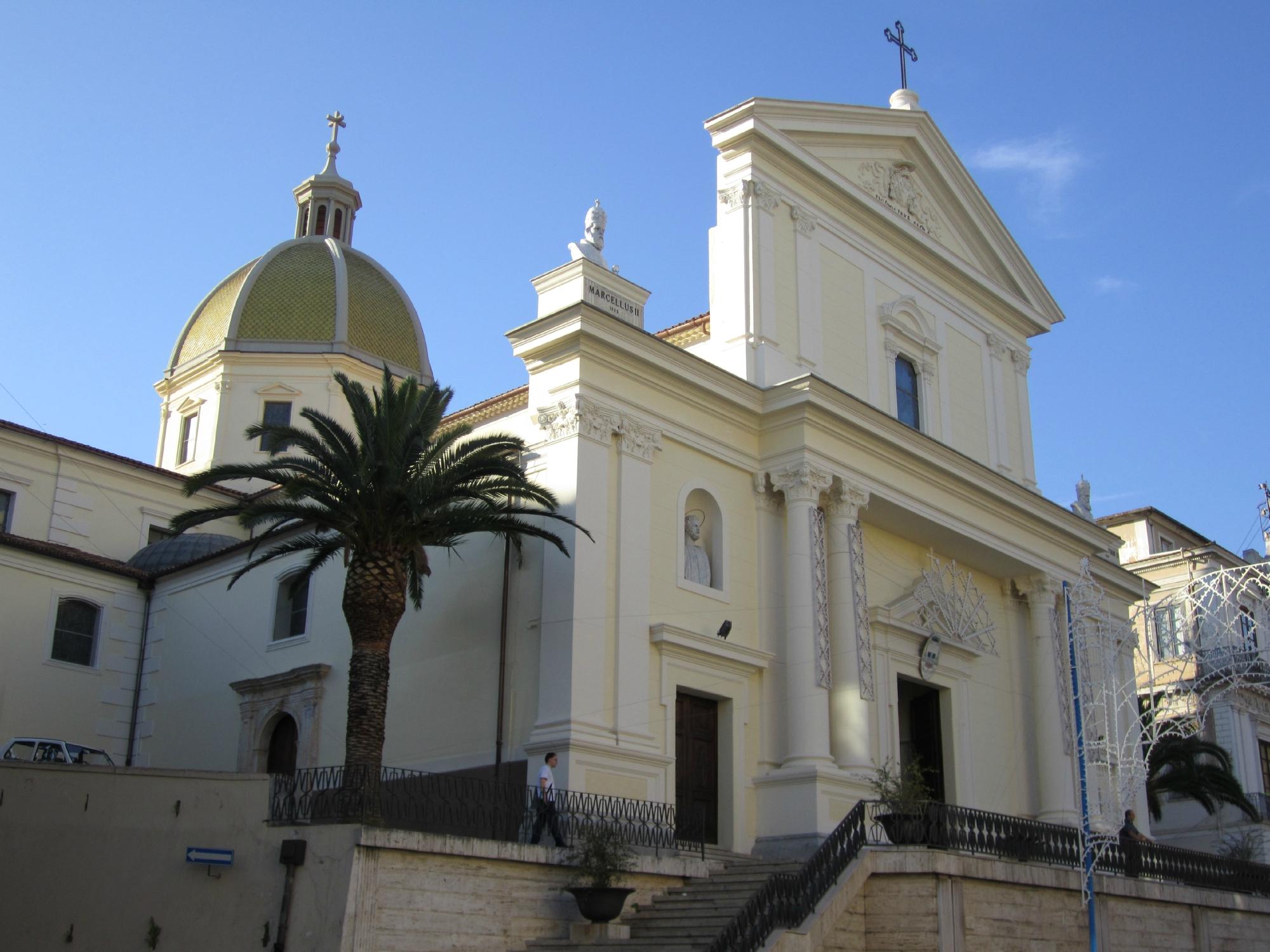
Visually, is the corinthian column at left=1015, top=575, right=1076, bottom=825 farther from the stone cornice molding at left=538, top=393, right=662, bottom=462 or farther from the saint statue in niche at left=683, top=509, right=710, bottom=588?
the stone cornice molding at left=538, top=393, right=662, bottom=462

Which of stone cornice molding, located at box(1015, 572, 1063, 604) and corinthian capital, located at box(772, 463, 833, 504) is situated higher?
corinthian capital, located at box(772, 463, 833, 504)

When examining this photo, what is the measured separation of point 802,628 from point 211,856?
389 inches

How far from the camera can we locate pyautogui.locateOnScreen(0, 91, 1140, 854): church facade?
20516 millimetres

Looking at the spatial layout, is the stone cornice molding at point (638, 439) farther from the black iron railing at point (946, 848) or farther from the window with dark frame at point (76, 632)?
the window with dark frame at point (76, 632)

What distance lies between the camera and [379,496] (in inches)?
705

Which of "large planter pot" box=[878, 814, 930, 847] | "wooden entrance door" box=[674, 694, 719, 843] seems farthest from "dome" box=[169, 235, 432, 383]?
"large planter pot" box=[878, 814, 930, 847]

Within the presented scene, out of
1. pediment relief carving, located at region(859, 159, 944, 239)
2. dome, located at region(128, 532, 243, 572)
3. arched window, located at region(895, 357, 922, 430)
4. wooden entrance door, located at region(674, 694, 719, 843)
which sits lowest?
wooden entrance door, located at region(674, 694, 719, 843)

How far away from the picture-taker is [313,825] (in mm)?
14828

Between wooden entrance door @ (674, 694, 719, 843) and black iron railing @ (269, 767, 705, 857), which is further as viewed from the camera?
wooden entrance door @ (674, 694, 719, 843)

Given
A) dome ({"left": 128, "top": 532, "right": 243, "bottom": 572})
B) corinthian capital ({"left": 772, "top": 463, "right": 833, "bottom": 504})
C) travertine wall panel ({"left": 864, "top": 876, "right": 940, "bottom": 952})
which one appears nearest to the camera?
travertine wall panel ({"left": 864, "top": 876, "right": 940, "bottom": 952})

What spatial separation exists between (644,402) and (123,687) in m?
14.1

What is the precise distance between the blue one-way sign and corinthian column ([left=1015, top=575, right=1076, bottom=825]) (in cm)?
1647

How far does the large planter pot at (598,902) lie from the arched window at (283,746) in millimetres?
10266

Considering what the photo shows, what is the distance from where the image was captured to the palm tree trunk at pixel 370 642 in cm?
1734
